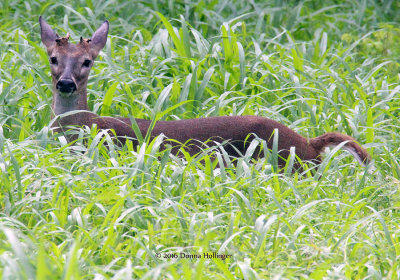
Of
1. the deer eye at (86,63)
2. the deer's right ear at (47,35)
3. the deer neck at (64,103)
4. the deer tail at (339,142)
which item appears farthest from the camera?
the deer's right ear at (47,35)

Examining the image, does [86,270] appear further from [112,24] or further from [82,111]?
[112,24]

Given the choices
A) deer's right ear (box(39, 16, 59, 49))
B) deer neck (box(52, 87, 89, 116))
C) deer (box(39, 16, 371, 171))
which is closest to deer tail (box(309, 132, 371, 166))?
deer (box(39, 16, 371, 171))

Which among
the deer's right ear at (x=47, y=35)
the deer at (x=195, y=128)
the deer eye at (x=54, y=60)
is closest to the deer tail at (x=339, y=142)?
the deer at (x=195, y=128)

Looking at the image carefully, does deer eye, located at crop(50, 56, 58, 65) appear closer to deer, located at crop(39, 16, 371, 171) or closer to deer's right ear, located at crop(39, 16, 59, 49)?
deer, located at crop(39, 16, 371, 171)

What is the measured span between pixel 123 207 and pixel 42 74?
6.58 ft

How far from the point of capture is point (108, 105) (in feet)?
18.3

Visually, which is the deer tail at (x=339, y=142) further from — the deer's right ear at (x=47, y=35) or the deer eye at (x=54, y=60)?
the deer's right ear at (x=47, y=35)

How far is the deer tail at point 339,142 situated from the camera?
4922mm

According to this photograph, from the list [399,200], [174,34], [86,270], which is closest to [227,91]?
[174,34]

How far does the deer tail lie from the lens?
16.1 ft

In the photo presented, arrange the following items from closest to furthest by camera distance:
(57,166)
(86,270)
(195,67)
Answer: (86,270)
(57,166)
(195,67)

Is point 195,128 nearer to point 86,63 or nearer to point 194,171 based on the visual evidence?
point 194,171

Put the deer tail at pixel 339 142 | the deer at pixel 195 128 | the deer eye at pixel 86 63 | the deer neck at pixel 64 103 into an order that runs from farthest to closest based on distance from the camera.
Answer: the deer eye at pixel 86 63 < the deer neck at pixel 64 103 < the deer at pixel 195 128 < the deer tail at pixel 339 142

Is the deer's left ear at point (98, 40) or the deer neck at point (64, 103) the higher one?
the deer's left ear at point (98, 40)
